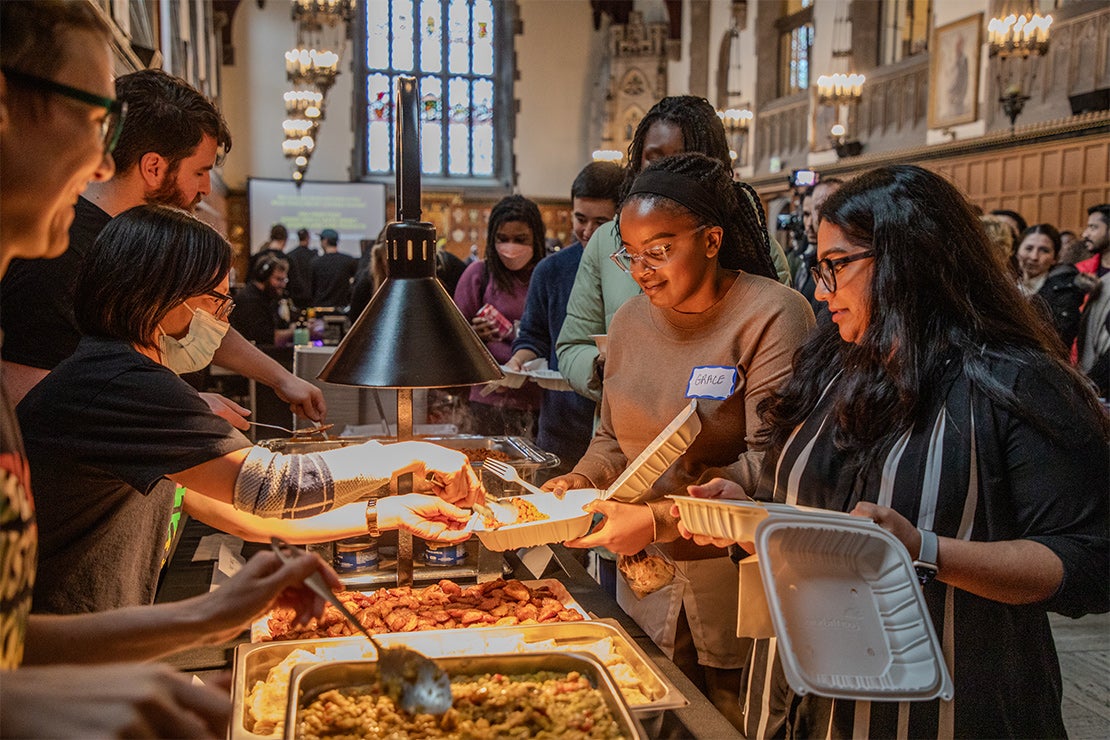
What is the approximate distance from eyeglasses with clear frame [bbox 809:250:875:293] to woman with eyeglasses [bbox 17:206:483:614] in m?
0.81

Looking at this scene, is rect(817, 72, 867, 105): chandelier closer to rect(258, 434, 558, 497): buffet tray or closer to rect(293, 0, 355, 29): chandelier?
rect(293, 0, 355, 29): chandelier

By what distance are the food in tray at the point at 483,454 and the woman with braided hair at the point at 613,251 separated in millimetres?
421

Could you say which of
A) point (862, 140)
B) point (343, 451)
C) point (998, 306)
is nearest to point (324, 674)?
point (343, 451)

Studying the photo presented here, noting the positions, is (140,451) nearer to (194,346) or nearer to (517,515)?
(517,515)

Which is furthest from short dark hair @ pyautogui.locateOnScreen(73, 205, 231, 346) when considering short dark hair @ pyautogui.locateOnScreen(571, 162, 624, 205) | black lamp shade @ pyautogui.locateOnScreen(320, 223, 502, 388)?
short dark hair @ pyautogui.locateOnScreen(571, 162, 624, 205)

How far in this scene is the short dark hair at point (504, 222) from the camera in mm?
4062

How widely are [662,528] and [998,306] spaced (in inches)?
30.3

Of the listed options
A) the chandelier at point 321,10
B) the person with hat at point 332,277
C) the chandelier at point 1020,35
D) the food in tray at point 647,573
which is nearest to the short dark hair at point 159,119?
the food in tray at point 647,573

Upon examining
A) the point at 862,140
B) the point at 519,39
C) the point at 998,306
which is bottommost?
the point at 998,306

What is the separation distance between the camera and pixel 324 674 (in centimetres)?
131

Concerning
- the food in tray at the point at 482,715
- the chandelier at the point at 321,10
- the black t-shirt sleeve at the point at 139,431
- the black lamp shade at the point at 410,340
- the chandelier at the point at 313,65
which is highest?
the chandelier at the point at 321,10

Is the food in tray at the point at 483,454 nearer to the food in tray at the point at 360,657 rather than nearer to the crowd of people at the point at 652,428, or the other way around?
the crowd of people at the point at 652,428

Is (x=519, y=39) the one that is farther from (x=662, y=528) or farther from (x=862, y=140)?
(x=662, y=528)

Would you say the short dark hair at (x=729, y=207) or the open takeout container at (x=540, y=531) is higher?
the short dark hair at (x=729, y=207)
